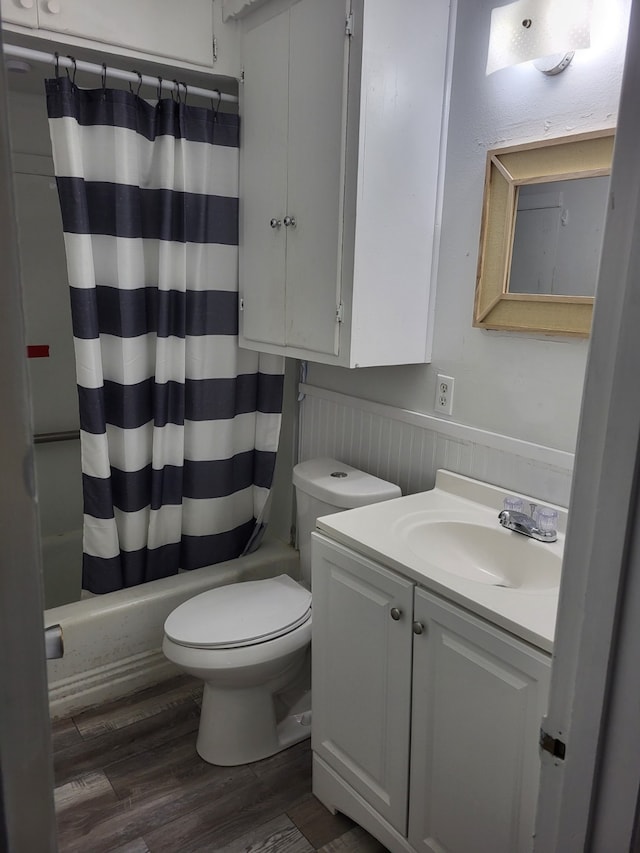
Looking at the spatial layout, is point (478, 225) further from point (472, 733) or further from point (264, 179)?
point (472, 733)

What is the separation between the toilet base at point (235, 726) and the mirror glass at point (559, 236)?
1.42 meters

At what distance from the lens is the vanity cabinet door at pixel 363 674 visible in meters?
1.50

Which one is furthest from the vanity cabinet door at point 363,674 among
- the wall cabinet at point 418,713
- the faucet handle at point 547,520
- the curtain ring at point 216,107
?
the curtain ring at point 216,107

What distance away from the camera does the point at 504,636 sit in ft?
4.11

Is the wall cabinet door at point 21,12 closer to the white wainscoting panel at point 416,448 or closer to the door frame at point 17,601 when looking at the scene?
the white wainscoting panel at point 416,448

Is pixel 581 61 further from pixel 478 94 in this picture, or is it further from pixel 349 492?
pixel 349 492

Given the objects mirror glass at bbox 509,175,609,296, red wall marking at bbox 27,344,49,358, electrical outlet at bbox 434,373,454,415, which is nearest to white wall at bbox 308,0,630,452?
electrical outlet at bbox 434,373,454,415

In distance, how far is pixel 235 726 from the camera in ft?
6.37

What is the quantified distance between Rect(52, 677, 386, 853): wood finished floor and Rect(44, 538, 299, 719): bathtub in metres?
0.09

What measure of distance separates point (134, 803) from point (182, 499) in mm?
1005

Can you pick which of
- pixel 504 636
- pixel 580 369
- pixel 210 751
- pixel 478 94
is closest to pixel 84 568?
pixel 210 751

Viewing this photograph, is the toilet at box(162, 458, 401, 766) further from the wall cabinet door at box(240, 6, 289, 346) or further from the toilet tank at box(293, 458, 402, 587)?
the wall cabinet door at box(240, 6, 289, 346)

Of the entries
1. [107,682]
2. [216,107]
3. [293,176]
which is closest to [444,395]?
[293,176]

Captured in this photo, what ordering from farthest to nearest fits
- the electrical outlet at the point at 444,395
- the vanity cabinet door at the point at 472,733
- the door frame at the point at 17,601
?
1. the electrical outlet at the point at 444,395
2. the vanity cabinet door at the point at 472,733
3. the door frame at the point at 17,601
